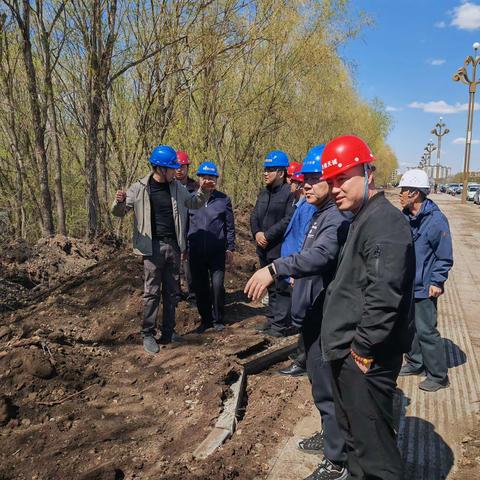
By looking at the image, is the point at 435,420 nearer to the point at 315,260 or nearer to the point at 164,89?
the point at 315,260

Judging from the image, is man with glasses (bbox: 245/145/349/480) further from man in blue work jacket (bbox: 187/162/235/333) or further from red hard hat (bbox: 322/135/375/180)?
man in blue work jacket (bbox: 187/162/235/333)

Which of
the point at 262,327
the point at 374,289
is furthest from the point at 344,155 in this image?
the point at 262,327

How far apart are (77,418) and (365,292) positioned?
2687 mm

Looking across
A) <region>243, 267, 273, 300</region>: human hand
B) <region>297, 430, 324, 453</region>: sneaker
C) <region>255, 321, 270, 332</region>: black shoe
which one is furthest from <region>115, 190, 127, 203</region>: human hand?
<region>297, 430, 324, 453</region>: sneaker

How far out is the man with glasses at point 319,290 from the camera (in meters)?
2.45

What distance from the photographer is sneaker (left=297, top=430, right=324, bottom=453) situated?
9.77ft

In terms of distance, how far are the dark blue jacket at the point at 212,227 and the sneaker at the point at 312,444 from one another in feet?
8.40

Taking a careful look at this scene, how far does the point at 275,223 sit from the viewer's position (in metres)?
5.21

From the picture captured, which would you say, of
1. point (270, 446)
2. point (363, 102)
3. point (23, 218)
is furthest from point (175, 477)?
point (363, 102)

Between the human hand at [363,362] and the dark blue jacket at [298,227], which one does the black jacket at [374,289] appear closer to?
the human hand at [363,362]

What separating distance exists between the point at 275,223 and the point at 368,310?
336cm

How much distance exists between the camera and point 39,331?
4.42 m

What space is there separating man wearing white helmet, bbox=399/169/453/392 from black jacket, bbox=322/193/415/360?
185cm

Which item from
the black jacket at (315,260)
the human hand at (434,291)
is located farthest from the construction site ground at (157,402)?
the black jacket at (315,260)
